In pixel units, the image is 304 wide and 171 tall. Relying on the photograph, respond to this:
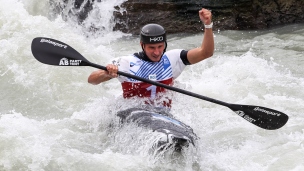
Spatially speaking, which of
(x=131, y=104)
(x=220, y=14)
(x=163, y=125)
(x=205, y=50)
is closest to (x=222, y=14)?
(x=220, y=14)

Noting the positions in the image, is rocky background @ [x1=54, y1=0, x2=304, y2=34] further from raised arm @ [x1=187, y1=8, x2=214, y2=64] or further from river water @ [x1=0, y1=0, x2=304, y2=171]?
raised arm @ [x1=187, y1=8, x2=214, y2=64]

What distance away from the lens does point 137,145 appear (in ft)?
15.9

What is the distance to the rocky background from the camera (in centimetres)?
1108

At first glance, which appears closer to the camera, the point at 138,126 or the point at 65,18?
the point at 138,126

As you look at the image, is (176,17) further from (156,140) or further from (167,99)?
(156,140)

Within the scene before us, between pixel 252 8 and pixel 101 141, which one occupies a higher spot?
pixel 252 8

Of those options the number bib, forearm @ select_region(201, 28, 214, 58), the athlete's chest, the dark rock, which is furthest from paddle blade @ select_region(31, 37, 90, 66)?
the dark rock

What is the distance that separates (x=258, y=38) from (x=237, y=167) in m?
5.84

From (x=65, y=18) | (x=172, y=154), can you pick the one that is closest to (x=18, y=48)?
(x=65, y=18)

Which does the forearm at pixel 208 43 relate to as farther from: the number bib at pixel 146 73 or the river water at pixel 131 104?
the river water at pixel 131 104

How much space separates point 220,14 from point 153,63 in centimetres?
606

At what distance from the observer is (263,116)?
5.22 meters

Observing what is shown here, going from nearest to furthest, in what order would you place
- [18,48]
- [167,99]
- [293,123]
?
[167,99] → [293,123] → [18,48]

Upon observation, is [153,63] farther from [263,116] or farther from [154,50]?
[263,116]
